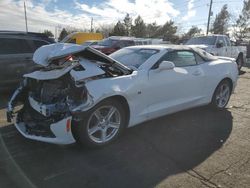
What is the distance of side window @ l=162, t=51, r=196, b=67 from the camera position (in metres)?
5.13

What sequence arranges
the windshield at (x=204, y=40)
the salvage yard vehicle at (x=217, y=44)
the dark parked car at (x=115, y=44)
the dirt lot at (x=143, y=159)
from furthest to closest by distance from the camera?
the dark parked car at (x=115, y=44)
the windshield at (x=204, y=40)
the salvage yard vehicle at (x=217, y=44)
the dirt lot at (x=143, y=159)

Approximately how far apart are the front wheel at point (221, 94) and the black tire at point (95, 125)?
8.66 ft

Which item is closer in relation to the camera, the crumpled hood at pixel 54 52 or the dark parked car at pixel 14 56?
the crumpled hood at pixel 54 52

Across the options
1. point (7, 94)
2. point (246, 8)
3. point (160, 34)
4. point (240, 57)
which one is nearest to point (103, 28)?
point (160, 34)

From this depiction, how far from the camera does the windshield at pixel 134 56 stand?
4895 millimetres

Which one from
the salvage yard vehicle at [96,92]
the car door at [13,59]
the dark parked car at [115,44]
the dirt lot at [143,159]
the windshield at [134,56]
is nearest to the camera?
the dirt lot at [143,159]

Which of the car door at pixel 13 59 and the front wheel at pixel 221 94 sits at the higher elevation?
the car door at pixel 13 59

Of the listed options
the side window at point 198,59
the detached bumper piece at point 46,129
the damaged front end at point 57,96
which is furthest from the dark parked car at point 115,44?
the detached bumper piece at point 46,129

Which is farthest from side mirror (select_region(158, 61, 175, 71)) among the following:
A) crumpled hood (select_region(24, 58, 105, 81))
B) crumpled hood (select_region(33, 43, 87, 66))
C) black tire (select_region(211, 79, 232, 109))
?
black tire (select_region(211, 79, 232, 109))

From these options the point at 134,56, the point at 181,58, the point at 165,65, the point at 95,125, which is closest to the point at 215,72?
the point at 181,58

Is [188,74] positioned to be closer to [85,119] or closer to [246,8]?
[85,119]

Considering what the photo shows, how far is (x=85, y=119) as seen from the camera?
3.78 m

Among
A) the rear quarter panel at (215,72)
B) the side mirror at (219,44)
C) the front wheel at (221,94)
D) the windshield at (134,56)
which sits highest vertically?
the windshield at (134,56)

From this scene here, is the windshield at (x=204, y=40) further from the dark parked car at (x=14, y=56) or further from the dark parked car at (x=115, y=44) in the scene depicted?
the dark parked car at (x=14, y=56)
